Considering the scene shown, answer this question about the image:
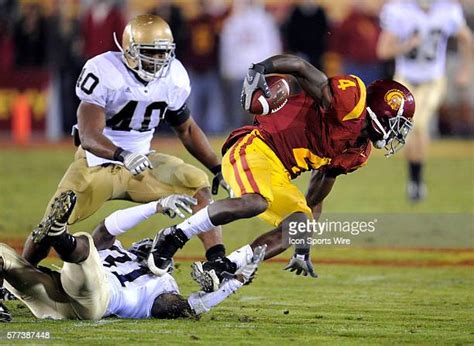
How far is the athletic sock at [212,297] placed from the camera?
568 cm

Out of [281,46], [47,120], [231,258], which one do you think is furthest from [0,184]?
[231,258]

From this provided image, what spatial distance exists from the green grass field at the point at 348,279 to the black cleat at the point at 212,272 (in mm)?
184

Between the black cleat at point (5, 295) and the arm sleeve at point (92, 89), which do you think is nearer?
the black cleat at point (5, 295)

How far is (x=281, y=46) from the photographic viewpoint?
15.7 metres

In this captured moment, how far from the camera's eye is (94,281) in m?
5.44

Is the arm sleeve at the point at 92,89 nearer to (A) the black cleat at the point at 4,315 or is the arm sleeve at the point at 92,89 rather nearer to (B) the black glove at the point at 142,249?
(B) the black glove at the point at 142,249

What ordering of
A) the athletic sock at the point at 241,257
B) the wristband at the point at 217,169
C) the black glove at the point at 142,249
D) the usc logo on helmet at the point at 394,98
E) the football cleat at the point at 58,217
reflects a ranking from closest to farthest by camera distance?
the football cleat at the point at 58,217, the athletic sock at the point at 241,257, the black glove at the point at 142,249, the usc logo on helmet at the point at 394,98, the wristband at the point at 217,169

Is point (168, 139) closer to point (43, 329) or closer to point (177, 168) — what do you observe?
point (177, 168)

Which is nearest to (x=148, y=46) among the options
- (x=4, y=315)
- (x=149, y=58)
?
(x=149, y=58)

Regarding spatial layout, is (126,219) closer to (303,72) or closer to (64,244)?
(64,244)

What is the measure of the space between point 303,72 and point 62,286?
5.21 feet

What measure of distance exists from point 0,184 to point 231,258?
20.8 ft

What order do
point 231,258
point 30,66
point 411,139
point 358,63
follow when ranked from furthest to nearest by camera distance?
1. point 358,63
2. point 30,66
3. point 411,139
4. point 231,258

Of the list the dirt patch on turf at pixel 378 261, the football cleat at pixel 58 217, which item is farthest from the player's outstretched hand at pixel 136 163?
the dirt patch on turf at pixel 378 261
